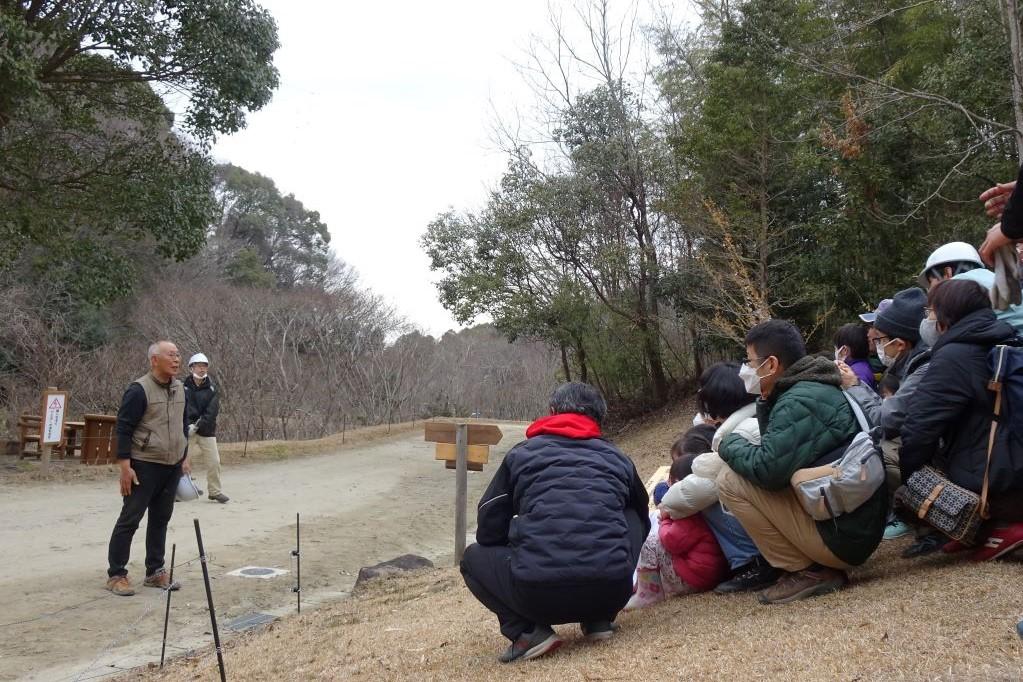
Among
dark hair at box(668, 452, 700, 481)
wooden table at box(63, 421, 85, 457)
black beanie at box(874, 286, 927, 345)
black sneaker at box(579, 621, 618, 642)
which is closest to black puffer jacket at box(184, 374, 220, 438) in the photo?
wooden table at box(63, 421, 85, 457)

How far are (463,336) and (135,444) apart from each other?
33.4 m

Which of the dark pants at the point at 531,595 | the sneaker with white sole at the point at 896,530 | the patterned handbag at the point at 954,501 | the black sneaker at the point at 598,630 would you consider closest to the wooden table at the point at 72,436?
the dark pants at the point at 531,595

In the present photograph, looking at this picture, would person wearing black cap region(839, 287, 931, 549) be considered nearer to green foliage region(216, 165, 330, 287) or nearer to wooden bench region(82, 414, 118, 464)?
wooden bench region(82, 414, 118, 464)

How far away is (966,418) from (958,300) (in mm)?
510

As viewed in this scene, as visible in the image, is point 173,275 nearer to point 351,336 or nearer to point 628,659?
point 351,336

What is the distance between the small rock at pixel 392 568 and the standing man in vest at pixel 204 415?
14.0ft

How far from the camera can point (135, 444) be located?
657 centimetres

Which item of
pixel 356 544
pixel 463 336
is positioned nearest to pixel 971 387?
pixel 356 544

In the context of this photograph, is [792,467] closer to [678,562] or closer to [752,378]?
[752,378]

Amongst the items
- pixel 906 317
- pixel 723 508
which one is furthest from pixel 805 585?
pixel 906 317

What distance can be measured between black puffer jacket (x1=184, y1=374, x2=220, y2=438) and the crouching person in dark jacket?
8300 millimetres

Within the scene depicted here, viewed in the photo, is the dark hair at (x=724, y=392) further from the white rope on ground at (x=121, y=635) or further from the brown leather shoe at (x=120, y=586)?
the brown leather shoe at (x=120, y=586)

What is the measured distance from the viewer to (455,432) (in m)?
7.80

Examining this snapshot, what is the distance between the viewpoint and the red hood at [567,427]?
3758mm
